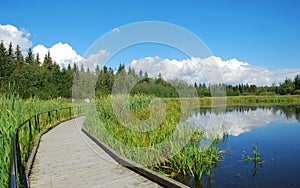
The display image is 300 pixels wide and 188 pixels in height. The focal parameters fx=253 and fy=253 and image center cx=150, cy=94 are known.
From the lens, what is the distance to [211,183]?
6.27m

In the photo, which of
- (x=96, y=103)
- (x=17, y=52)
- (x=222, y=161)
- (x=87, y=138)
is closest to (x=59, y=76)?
(x=17, y=52)

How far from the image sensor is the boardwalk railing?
248 centimetres

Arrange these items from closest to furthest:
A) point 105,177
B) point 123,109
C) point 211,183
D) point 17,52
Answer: point 105,177, point 211,183, point 123,109, point 17,52

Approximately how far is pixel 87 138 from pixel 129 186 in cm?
531

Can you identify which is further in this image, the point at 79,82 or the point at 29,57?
the point at 29,57

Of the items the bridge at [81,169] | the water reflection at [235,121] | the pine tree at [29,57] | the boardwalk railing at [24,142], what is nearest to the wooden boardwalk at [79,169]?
the bridge at [81,169]

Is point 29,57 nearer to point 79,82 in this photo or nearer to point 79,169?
point 79,82

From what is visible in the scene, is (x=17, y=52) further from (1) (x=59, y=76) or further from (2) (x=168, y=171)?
(2) (x=168, y=171)

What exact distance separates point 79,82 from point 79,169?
920 inches

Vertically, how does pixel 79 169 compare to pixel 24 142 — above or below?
below

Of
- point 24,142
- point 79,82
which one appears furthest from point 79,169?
point 79,82

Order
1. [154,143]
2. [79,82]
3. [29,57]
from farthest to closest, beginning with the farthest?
[29,57]
[79,82]
[154,143]

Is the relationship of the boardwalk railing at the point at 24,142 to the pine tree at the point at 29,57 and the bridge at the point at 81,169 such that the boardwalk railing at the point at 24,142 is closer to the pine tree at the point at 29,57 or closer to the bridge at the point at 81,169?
the bridge at the point at 81,169

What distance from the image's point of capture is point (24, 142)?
6762mm
